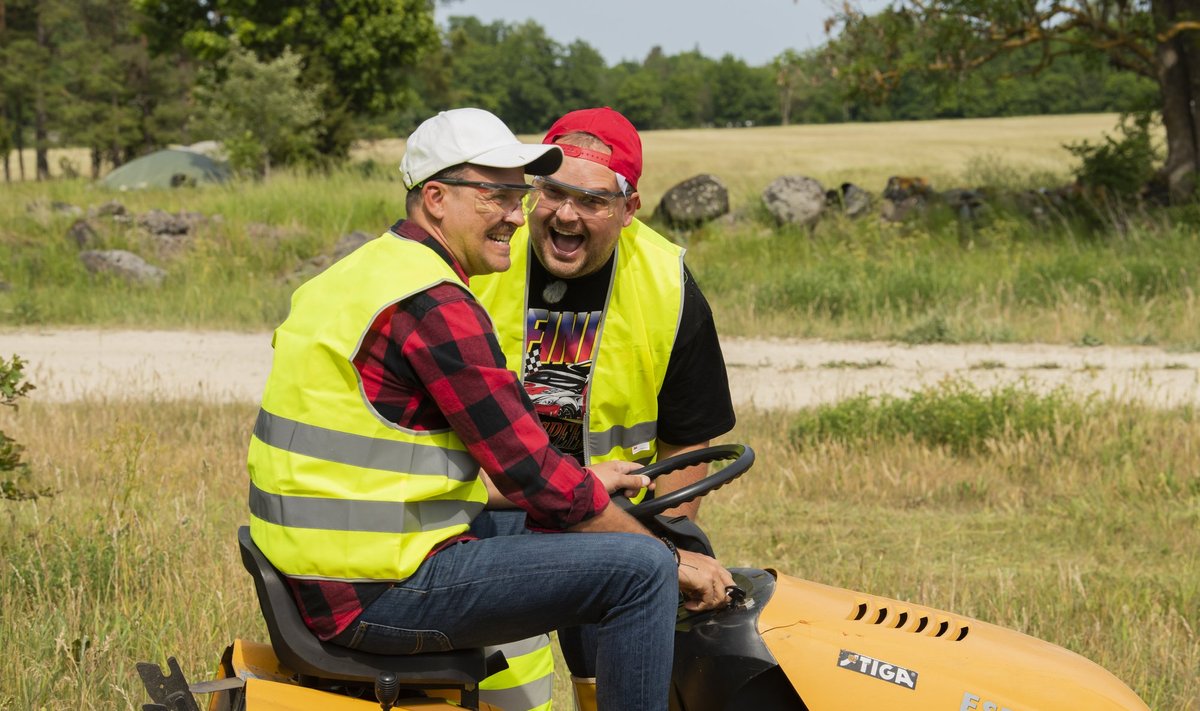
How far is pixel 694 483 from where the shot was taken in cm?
317

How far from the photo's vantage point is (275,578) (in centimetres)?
273

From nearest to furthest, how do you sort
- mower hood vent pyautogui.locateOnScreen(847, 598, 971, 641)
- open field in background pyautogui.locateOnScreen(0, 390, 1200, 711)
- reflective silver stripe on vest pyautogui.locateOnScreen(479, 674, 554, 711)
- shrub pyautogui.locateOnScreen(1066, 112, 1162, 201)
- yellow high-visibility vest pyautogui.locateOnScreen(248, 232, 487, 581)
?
yellow high-visibility vest pyautogui.locateOnScreen(248, 232, 487, 581)
mower hood vent pyautogui.locateOnScreen(847, 598, 971, 641)
reflective silver stripe on vest pyautogui.locateOnScreen(479, 674, 554, 711)
open field in background pyautogui.locateOnScreen(0, 390, 1200, 711)
shrub pyautogui.locateOnScreen(1066, 112, 1162, 201)

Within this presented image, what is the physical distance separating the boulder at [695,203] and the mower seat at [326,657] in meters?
16.6

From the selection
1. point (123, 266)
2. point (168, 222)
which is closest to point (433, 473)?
point (123, 266)

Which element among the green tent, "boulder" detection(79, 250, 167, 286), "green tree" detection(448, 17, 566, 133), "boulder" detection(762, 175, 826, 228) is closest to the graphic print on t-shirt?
"boulder" detection(79, 250, 167, 286)

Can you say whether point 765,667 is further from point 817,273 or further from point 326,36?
point 326,36

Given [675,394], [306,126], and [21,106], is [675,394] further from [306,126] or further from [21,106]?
[21,106]

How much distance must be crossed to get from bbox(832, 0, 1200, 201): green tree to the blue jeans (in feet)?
54.4

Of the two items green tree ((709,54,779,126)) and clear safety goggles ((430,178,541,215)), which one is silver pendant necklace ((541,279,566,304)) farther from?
green tree ((709,54,779,126))

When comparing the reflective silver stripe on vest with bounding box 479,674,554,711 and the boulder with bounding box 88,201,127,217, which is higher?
the boulder with bounding box 88,201,127,217

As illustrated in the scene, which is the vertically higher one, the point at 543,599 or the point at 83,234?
the point at 543,599

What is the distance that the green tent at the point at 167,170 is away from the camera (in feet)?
93.8

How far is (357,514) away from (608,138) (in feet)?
5.08

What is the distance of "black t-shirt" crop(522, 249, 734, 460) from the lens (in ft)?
12.7
